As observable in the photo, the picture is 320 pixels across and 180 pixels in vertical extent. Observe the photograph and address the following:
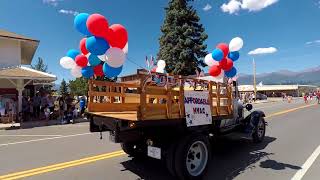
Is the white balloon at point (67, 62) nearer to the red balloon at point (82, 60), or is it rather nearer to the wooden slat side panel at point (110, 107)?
the red balloon at point (82, 60)

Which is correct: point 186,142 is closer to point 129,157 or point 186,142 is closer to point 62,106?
point 129,157

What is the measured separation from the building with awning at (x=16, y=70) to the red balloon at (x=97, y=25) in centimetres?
1680

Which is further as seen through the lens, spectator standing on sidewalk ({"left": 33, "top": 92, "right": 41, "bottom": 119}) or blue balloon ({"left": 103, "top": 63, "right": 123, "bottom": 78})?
spectator standing on sidewalk ({"left": 33, "top": 92, "right": 41, "bottom": 119})

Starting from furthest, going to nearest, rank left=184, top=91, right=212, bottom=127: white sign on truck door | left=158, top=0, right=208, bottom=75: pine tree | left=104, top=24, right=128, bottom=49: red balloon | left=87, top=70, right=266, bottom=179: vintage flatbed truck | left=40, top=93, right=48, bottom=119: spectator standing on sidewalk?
left=158, top=0, right=208, bottom=75: pine tree → left=40, top=93, right=48, bottom=119: spectator standing on sidewalk → left=104, top=24, right=128, bottom=49: red balloon → left=184, top=91, right=212, bottom=127: white sign on truck door → left=87, top=70, right=266, bottom=179: vintage flatbed truck

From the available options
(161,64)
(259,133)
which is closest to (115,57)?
(161,64)

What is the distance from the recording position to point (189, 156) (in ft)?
21.5

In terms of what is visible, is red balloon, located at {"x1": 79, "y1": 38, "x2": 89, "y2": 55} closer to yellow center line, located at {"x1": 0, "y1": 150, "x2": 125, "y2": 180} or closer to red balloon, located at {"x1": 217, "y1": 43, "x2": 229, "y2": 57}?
yellow center line, located at {"x1": 0, "y1": 150, "x2": 125, "y2": 180}

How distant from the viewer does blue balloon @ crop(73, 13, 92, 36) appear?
672cm

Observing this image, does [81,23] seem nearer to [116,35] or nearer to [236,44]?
[116,35]

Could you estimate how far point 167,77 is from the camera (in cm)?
623

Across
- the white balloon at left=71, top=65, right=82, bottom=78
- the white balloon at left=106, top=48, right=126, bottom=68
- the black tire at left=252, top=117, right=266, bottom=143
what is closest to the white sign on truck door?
the white balloon at left=106, top=48, right=126, bottom=68

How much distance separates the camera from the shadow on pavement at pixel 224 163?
689 cm

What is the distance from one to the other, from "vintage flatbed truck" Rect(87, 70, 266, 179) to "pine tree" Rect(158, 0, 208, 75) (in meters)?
34.1

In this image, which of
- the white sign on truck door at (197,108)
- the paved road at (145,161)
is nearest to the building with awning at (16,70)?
the paved road at (145,161)
